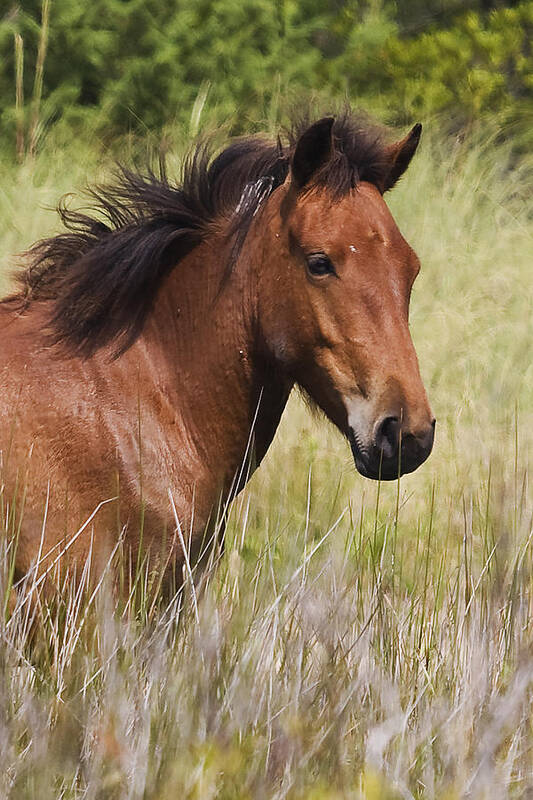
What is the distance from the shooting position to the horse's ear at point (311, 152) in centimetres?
308

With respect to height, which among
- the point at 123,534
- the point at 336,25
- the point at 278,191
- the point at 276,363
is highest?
the point at 336,25

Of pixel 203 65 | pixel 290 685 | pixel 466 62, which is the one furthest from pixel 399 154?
pixel 466 62

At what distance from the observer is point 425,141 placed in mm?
8992

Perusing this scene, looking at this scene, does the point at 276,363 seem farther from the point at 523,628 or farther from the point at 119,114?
the point at 119,114

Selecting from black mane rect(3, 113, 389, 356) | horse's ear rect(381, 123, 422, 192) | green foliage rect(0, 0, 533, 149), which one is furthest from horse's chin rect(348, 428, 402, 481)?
green foliage rect(0, 0, 533, 149)

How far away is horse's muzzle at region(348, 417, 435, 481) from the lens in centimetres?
285

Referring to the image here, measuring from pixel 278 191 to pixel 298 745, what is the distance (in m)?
1.58

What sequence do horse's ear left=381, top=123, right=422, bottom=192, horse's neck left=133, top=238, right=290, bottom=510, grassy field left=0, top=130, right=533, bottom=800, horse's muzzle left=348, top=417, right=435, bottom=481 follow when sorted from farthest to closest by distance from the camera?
horse's ear left=381, top=123, right=422, bottom=192
horse's neck left=133, top=238, right=290, bottom=510
horse's muzzle left=348, top=417, right=435, bottom=481
grassy field left=0, top=130, right=533, bottom=800

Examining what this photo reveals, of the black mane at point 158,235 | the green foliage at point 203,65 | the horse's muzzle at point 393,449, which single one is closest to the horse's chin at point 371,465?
the horse's muzzle at point 393,449

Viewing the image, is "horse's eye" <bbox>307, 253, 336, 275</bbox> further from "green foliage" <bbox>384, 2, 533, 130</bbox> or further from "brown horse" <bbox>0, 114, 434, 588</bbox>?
"green foliage" <bbox>384, 2, 533, 130</bbox>

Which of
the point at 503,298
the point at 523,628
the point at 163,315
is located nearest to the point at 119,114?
the point at 503,298

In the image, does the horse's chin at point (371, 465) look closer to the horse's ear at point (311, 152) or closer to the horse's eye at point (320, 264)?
the horse's eye at point (320, 264)

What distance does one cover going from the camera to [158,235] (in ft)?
11.0

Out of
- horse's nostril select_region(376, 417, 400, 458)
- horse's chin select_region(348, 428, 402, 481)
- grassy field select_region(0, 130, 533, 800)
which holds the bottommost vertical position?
grassy field select_region(0, 130, 533, 800)
